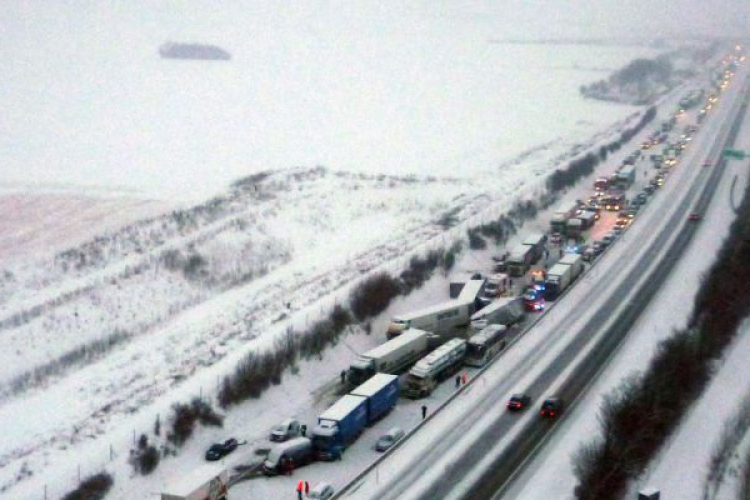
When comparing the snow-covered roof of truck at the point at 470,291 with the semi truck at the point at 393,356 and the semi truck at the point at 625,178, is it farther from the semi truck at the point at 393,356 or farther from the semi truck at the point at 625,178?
the semi truck at the point at 625,178

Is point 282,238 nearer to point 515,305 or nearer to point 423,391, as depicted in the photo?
point 515,305

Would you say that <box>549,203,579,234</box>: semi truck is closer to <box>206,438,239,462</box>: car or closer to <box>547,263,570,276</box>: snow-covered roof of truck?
<box>547,263,570,276</box>: snow-covered roof of truck

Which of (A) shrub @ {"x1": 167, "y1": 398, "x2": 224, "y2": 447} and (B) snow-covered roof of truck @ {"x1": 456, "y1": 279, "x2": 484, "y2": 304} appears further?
(B) snow-covered roof of truck @ {"x1": 456, "y1": 279, "x2": 484, "y2": 304}

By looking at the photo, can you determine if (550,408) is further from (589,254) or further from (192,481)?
(589,254)

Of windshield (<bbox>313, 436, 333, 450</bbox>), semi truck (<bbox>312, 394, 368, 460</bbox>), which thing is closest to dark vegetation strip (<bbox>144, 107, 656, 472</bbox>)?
semi truck (<bbox>312, 394, 368, 460</bbox>)

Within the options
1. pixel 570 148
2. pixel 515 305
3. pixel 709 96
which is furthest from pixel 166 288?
pixel 709 96
